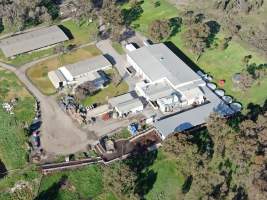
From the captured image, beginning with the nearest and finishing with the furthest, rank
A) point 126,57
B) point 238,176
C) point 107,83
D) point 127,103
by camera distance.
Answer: point 238,176, point 127,103, point 107,83, point 126,57

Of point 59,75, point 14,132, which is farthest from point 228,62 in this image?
point 14,132

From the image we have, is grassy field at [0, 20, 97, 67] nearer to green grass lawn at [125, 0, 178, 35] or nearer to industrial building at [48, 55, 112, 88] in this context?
industrial building at [48, 55, 112, 88]

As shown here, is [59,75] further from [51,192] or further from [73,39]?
[51,192]

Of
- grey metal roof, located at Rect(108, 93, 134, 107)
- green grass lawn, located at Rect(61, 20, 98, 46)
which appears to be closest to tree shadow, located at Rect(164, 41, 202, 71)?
green grass lawn, located at Rect(61, 20, 98, 46)

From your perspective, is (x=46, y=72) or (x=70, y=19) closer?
(x=46, y=72)

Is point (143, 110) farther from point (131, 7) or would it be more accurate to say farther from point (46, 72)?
point (131, 7)

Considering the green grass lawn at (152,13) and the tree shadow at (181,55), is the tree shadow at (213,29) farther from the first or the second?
the green grass lawn at (152,13)

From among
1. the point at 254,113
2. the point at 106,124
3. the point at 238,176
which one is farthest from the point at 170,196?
the point at 254,113
